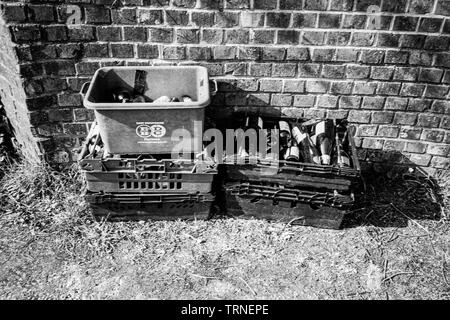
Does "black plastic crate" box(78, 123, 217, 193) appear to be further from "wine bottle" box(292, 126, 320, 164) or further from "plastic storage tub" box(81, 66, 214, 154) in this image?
"wine bottle" box(292, 126, 320, 164)

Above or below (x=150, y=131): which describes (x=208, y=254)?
below

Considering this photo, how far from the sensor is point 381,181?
11.3 ft

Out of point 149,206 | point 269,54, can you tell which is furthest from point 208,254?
point 269,54

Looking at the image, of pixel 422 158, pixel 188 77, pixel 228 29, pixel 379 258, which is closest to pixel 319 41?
pixel 228 29

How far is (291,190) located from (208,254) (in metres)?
0.72

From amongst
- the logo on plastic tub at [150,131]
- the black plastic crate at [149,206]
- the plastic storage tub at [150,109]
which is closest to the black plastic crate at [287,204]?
the black plastic crate at [149,206]

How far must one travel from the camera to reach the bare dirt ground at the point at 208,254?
259 cm

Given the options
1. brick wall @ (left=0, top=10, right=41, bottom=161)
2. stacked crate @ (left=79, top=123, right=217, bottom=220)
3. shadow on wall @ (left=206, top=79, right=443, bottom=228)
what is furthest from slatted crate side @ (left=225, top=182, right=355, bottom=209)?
brick wall @ (left=0, top=10, right=41, bottom=161)

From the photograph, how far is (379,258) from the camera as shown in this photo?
9.31 ft

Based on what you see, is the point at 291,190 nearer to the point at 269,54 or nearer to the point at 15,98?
the point at 269,54

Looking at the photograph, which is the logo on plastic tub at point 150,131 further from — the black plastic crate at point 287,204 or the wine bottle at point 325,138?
the wine bottle at point 325,138

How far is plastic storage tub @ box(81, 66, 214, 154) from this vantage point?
8.32ft

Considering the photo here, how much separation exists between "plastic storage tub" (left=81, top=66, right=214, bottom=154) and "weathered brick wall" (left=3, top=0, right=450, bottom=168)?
0.48 ft

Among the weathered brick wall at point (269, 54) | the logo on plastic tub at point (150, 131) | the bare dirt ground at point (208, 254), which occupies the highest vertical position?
the weathered brick wall at point (269, 54)
